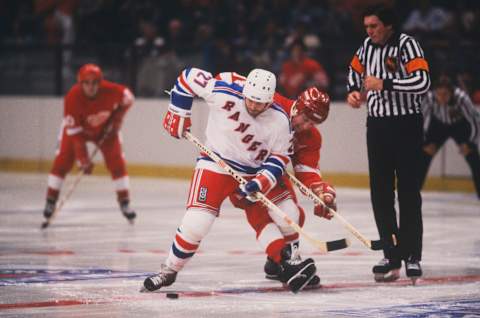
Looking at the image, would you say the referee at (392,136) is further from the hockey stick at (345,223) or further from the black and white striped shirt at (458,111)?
the black and white striped shirt at (458,111)

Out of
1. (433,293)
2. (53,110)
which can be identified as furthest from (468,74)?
(433,293)

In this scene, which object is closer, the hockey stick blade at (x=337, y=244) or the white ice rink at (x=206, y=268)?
the white ice rink at (x=206, y=268)

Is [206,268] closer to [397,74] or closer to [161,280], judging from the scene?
[161,280]

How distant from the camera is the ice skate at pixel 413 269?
6.91 meters

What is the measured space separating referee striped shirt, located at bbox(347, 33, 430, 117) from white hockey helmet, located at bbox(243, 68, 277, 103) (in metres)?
0.74

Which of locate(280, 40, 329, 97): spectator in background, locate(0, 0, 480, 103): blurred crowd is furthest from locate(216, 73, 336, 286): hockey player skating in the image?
locate(280, 40, 329, 97): spectator in background

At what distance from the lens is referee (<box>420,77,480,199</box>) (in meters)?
12.3

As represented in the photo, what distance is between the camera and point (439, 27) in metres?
14.4

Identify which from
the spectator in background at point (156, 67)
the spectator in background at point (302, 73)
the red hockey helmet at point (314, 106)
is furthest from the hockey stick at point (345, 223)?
the spectator in background at point (156, 67)

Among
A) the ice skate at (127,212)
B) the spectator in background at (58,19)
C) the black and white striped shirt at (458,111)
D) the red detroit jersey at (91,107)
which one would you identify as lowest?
the spectator in background at (58,19)

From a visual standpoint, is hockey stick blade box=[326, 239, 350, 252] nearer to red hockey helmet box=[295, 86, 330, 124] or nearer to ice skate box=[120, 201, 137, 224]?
red hockey helmet box=[295, 86, 330, 124]

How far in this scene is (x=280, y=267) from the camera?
6.80 m

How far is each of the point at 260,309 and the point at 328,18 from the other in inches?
379

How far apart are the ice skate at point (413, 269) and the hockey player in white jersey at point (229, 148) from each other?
0.62 meters
